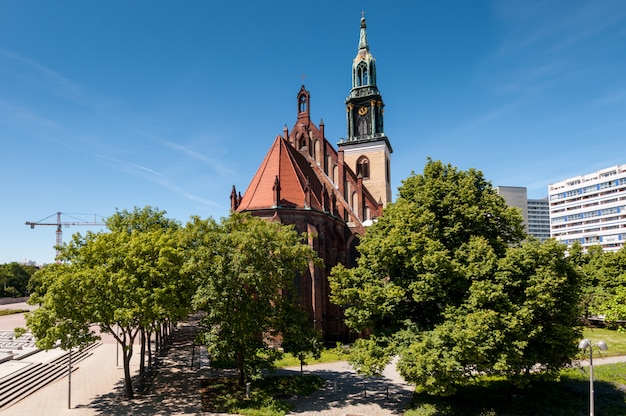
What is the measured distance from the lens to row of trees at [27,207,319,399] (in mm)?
20625

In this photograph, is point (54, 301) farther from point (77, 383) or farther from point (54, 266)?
point (77, 383)

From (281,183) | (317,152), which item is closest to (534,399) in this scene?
(281,183)

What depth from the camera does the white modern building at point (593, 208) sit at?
105188 mm

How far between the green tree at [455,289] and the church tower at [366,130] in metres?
29.6

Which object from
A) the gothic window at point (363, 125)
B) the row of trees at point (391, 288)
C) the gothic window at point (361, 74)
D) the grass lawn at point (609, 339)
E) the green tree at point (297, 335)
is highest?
the gothic window at point (361, 74)

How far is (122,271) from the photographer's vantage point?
2116cm

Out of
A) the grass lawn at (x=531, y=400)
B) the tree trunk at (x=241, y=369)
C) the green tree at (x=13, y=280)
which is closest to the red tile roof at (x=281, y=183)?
the tree trunk at (x=241, y=369)

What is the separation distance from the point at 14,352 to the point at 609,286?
201 feet

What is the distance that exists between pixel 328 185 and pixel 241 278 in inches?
1017

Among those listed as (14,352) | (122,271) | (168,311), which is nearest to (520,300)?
(168,311)

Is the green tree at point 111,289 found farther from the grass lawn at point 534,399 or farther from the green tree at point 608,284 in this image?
the green tree at point 608,284

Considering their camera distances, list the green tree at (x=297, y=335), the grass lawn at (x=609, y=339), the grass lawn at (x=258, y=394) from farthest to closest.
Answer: the grass lawn at (x=609, y=339) < the green tree at (x=297, y=335) < the grass lawn at (x=258, y=394)

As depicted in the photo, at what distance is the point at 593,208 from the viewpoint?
113 m

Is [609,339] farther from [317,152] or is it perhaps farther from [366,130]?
[317,152]
